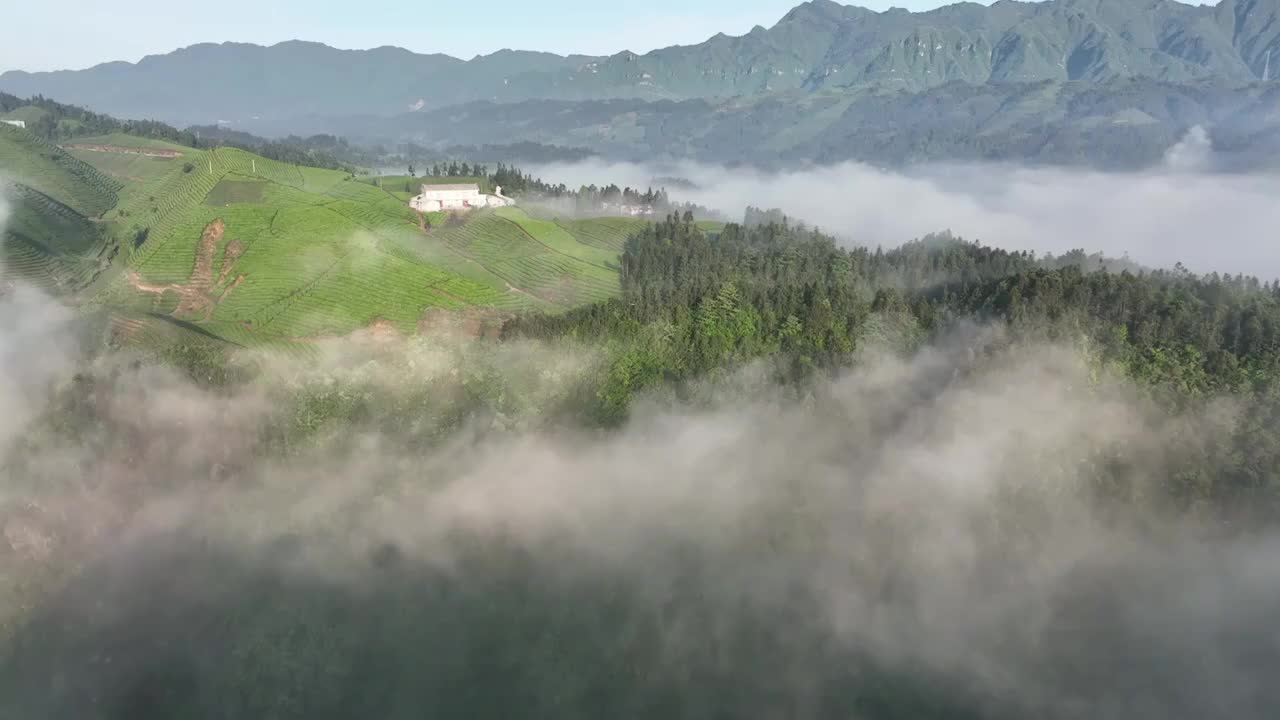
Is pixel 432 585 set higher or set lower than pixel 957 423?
lower

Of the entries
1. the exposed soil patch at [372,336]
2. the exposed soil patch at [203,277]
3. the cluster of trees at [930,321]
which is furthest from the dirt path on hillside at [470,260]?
the exposed soil patch at [203,277]

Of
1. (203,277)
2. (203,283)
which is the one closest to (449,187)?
(203,277)

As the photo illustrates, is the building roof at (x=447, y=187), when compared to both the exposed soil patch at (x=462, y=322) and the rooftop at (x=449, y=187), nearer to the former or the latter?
the rooftop at (x=449, y=187)

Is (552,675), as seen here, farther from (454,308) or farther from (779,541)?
(454,308)

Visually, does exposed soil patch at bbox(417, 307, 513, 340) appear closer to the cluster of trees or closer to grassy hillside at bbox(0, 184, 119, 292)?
the cluster of trees

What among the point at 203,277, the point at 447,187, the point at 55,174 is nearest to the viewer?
the point at 203,277

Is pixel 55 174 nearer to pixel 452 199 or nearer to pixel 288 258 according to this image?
pixel 452 199

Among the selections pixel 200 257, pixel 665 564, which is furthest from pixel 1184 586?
pixel 200 257
